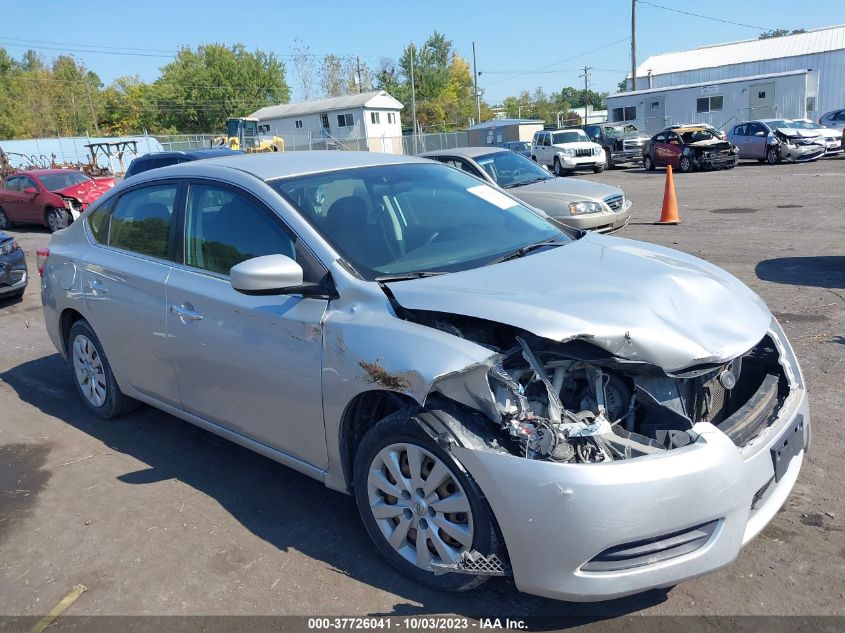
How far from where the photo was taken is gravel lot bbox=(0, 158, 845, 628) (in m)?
2.90

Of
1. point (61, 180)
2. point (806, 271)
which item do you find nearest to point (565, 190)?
point (806, 271)

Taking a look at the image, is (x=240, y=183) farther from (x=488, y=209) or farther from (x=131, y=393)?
(x=131, y=393)

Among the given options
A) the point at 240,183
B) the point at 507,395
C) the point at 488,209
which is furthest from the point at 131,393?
the point at 507,395

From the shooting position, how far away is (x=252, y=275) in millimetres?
3123


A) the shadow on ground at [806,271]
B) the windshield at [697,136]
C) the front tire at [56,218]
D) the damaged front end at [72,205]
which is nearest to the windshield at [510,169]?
the shadow on ground at [806,271]

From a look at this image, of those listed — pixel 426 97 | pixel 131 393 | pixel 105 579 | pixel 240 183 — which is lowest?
pixel 105 579

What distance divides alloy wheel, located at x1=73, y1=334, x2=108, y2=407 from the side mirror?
2.30 metres

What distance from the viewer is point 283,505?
12.4ft

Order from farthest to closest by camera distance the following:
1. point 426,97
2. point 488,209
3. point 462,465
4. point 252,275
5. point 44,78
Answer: point 426,97 < point 44,78 < point 488,209 < point 252,275 < point 462,465

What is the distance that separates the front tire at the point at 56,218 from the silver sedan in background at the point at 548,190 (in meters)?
10.6

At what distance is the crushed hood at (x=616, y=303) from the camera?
2695 millimetres

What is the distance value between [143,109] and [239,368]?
292 feet

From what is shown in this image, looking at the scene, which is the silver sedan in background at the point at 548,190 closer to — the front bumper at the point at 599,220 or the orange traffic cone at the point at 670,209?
the front bumper at the point at 599,220

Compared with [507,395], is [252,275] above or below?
above
